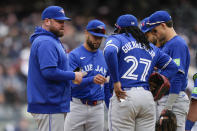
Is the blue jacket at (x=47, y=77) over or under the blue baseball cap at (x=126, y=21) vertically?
under

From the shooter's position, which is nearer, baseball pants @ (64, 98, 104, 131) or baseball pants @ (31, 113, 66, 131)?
baseball pants @ (31, 113, 66, 131)

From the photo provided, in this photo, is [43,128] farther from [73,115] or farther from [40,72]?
[73,115]

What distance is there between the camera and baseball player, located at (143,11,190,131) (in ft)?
18.9

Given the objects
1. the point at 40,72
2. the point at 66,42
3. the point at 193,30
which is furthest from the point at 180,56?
the point at 193,30

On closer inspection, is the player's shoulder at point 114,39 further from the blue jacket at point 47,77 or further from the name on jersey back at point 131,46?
the blue jacket at point 47,77

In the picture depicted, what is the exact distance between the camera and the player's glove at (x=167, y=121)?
18.3ft

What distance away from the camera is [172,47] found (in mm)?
5883

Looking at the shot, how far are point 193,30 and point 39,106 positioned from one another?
14347mm

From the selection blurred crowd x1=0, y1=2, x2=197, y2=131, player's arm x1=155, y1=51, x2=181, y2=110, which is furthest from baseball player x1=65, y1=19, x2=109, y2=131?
blurred crowd x1=0, y1=2, x2=197, y2=131

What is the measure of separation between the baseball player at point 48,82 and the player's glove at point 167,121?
1266 mm

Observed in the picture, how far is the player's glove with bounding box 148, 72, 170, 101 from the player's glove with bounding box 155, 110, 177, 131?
0.23 m

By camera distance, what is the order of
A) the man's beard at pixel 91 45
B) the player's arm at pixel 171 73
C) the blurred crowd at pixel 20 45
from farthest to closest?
the blurred crowd at pixel 20 45
the man's beard at pixel 91 45
the player's arm at pixel 171 73

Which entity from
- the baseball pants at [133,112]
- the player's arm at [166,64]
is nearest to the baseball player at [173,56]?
the player's arm at [166,64]

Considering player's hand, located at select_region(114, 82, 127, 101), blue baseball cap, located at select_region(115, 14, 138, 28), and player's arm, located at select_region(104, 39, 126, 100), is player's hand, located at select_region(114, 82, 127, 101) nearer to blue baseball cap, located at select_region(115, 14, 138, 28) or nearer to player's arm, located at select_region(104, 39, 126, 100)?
player's arm, located at select_region(104, 39, 126, 100)
